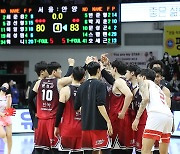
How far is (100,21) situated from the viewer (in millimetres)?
16797

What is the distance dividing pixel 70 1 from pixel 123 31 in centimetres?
250

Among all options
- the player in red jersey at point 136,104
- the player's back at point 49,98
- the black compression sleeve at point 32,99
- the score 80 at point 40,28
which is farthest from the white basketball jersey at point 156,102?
the score 80 at point 40,28

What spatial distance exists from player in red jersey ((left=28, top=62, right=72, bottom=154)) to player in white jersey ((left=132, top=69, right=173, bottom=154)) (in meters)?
1.28

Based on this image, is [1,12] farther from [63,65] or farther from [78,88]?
[78,88]

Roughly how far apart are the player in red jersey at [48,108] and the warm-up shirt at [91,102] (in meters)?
0.78

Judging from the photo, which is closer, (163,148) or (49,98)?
(163,148)

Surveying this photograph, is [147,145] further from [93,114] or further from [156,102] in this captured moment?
[93,114]

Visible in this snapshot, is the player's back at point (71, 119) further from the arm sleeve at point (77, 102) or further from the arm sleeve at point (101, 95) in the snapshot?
the arm sleeve at point (101, 95)

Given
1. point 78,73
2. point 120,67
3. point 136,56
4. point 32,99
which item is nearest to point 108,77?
point 120,67

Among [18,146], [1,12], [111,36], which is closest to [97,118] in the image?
[18,146]

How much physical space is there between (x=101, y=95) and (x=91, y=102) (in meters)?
0.18

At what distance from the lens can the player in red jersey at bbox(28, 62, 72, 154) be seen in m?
7.45

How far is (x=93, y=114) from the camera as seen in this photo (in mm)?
6688

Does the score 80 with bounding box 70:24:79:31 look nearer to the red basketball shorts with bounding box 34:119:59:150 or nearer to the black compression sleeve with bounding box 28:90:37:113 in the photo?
the black compression sleeve with bounding box 28:90:37:113
